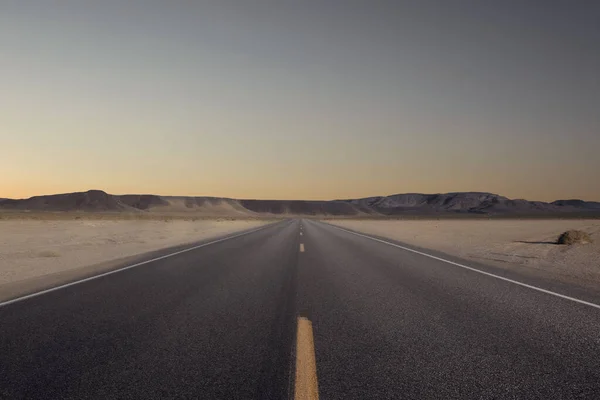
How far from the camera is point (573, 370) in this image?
12.0 ft

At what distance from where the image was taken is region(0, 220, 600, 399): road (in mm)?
3322

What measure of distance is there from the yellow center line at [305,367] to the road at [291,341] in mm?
57

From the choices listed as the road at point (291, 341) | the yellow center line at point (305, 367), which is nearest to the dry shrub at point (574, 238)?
the road at point (291, 341)

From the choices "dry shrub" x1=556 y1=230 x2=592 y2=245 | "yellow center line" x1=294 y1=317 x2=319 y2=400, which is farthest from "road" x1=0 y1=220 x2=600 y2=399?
"dry shrub" x1=556 y1=230 x2=592 y2=245

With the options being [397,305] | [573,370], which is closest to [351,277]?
[397,305]

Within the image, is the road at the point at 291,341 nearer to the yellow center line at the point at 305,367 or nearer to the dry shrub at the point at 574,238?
the yellow center line at the point at 305,367

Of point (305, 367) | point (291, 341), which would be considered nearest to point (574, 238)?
point (291, 341)

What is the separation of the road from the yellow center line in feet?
0.19

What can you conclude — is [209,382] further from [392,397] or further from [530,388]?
[530,388]

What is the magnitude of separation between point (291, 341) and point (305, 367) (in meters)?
0.80

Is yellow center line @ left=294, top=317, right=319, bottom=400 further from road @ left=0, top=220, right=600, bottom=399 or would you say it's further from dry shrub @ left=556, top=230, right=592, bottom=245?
dry shrub @ left=556, top=230, right=592, bottom=245

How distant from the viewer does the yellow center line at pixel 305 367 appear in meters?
3.14

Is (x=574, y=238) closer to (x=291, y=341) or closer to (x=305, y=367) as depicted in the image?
(x=291, y=341)

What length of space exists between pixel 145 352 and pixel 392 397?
2484 millimetres
